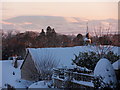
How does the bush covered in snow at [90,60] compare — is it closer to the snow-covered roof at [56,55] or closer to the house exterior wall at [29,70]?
the snow-covered roof at [56,55]

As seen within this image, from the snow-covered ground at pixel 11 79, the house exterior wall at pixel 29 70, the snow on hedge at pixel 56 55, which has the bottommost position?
the snow-covered ground at pixel 11 79

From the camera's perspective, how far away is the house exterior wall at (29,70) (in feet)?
60.4

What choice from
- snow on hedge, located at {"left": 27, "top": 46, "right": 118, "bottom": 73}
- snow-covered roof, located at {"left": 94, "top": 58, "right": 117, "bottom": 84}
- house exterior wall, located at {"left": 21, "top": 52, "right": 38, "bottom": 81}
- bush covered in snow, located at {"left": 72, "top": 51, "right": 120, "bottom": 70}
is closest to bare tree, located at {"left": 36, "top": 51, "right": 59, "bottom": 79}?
snow on hedge, located at {"left": 27, "top": 46, "right": 118, "bottom": 73}

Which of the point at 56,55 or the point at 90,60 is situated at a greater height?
the point at 90,60

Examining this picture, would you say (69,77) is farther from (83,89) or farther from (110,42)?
(110,42)

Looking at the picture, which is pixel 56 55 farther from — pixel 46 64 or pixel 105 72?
pixel 105 72

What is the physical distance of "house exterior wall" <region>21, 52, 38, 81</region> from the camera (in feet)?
60.4

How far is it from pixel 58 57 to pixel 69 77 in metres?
8.60

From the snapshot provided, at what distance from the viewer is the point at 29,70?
793 inches

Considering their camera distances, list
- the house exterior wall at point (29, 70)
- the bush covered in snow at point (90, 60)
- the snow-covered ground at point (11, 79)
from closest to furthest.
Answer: the bush covered in snow at point (90, 60) < the snow-covered ground at point (11, 79) < the house exterior wall at point (29, 70)

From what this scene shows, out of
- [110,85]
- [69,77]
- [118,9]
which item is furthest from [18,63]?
[110,85]

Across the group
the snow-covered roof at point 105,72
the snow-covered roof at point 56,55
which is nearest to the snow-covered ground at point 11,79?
the snow-covered roof at point 56,55

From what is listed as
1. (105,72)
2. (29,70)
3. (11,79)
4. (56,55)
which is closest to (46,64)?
(56,55)

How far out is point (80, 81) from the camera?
10398mm
